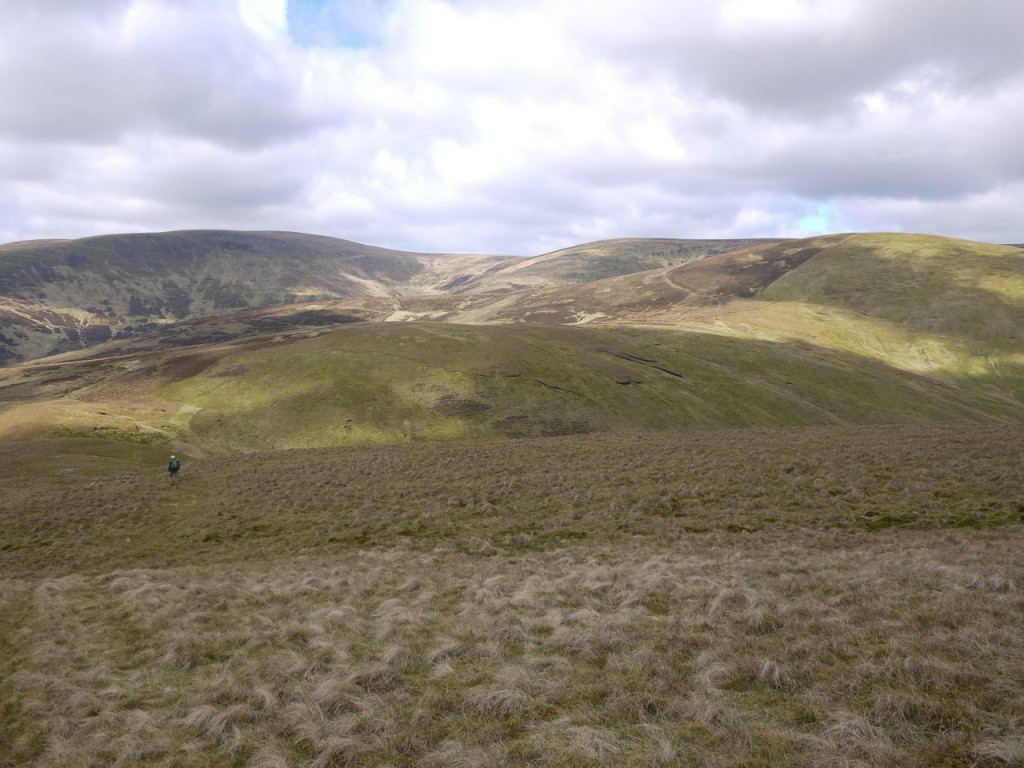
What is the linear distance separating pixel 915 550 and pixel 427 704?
59.3 feet

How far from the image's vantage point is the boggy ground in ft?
31.0

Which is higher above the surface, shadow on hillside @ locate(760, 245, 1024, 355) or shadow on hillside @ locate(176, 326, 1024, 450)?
shadow on hillside @ locate(760, 245, 1024, 355)

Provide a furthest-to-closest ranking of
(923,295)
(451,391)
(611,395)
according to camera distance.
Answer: (923,295)
(611,395)
(451,391)

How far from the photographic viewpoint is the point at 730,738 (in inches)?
350

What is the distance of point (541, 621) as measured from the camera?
1471 centimetres

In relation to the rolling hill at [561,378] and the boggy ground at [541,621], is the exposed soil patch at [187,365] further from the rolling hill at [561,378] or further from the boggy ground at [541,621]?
the boggy ground at [541,621]

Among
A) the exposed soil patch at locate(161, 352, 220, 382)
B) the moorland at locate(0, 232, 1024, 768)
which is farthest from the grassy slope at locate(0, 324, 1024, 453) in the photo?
the moorland at locate(0, 232, 1024, 768)

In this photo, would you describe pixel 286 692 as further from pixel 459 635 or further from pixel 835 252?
pixel 835 252

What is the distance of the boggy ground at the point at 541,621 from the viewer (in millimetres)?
9461

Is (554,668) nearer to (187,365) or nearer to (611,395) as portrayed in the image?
(611,395)

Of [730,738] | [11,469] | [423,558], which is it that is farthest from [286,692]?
[11,469]

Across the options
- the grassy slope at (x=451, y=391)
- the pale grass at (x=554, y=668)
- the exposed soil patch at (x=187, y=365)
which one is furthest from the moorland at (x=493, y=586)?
the exposed soil patch at (x=187, y=365)

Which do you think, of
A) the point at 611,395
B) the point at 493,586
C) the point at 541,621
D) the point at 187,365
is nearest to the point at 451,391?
the point at 611,395

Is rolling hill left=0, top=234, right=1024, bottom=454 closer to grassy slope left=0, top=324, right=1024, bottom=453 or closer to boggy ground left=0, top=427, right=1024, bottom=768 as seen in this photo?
grassy slope left=0, top=324, right=1024, bottom=453
